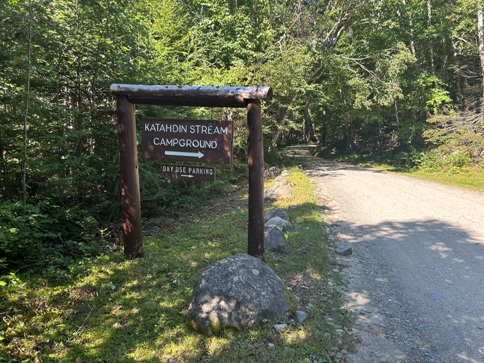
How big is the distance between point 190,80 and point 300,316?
9.17 metres

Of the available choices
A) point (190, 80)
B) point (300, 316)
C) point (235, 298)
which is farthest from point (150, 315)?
point (190, 80)

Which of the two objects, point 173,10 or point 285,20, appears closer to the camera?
point 173,10

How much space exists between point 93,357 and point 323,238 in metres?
5.07

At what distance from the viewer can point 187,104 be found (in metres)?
4.93

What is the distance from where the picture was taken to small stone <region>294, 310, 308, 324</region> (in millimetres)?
3817

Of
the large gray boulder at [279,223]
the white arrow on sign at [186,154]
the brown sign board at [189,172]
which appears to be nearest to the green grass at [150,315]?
the large gray boulder at [279,223]

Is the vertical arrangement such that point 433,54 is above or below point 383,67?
above

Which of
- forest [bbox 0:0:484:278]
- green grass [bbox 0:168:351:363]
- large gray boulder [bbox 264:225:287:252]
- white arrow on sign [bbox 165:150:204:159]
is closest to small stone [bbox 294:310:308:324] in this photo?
green grass [bbox 0:168:351:363]

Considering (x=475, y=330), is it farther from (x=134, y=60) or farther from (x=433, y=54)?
(x=433, y=54)

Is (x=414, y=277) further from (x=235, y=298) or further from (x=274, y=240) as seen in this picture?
(x=235, y=298)

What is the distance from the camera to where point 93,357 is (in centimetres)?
314

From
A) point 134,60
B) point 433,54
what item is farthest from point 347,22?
point 134,60

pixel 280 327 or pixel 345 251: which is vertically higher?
pixel 280 327

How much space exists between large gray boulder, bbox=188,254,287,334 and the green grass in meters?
0.12
